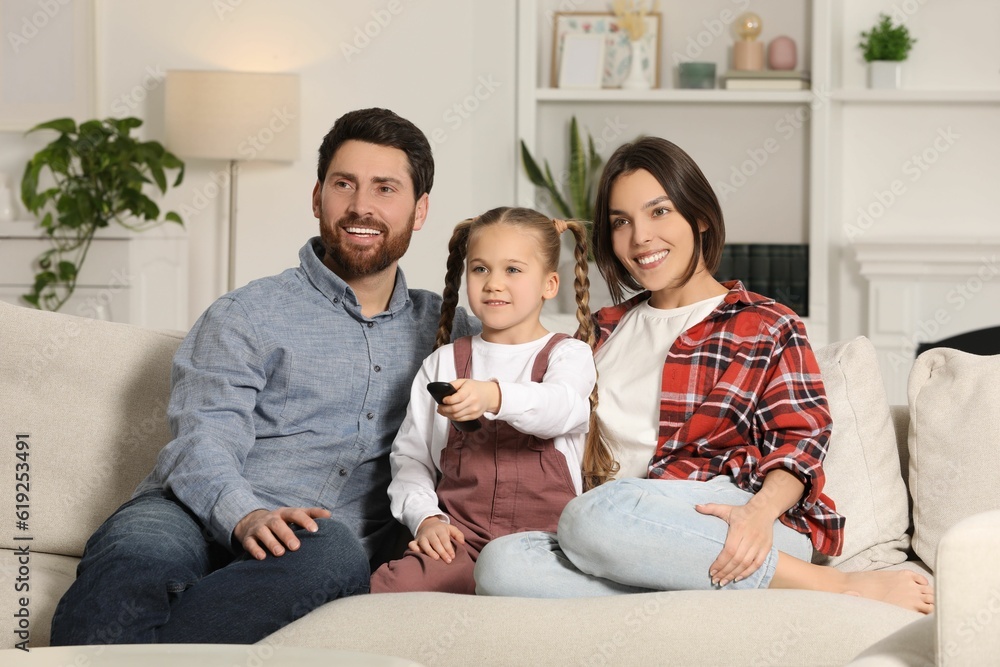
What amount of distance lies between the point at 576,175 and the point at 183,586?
9.68 feet

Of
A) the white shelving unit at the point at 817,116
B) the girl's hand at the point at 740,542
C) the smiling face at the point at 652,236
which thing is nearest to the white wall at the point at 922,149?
the white shelving unit at the point at 817,116

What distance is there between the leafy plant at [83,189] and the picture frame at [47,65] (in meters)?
0.26

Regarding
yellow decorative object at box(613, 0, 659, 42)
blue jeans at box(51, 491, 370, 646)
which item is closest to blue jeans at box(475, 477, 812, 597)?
blue jeans at box(51, 491, 370, 646)

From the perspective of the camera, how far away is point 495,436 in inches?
69.0

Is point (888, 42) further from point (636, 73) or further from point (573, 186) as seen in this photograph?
point (573, 186)

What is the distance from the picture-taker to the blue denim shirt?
68.7 inches

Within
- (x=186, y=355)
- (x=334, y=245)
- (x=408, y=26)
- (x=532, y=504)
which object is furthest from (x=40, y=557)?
(x=408, y=26)

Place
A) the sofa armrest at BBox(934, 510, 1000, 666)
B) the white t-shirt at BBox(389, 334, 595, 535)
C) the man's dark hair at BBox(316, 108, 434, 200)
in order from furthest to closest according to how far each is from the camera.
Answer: the man's dark hair at BBox(316, 108, 434, 200), the white t-shirt at BBox(389, 334, 595, 535), the sofa armrest at BBox(934, 510, 1000, 666)

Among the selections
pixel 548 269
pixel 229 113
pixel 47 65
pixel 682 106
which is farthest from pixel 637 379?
pixel 47 65

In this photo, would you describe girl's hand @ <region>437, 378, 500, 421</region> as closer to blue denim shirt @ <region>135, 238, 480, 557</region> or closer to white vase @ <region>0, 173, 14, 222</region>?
blue denim shirt @ <region>135, 238, 480, 557</region>

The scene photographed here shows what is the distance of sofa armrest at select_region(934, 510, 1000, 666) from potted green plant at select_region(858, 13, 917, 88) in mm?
3391

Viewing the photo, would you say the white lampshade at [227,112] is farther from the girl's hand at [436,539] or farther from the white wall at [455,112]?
the girl's hand at [436,539]

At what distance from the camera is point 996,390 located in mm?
1772

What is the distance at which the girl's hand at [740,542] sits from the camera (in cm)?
155
